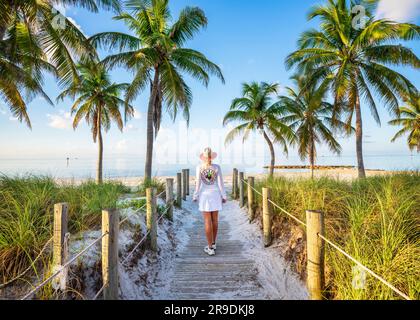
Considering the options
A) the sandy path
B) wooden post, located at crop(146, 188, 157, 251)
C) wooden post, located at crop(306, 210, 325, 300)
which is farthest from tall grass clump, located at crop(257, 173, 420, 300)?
wooden post, located at crop(146, 188, 157, 251)

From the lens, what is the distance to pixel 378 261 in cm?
272

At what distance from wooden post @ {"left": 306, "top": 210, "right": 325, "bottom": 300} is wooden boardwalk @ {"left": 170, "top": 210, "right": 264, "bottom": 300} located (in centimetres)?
97

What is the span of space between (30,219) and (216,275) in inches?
115

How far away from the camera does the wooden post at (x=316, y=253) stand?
2.75 meters

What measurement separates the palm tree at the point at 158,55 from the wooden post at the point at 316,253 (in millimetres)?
8592

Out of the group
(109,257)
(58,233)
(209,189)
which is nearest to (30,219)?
(58,233)

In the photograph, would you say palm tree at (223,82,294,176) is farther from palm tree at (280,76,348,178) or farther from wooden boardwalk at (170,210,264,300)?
wooden boardwalk at (170,210,264,300)

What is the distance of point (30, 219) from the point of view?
3.52 metres

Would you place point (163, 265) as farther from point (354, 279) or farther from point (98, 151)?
point (98, 151)

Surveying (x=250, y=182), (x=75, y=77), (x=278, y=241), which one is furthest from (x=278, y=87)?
(x=278, y=241)

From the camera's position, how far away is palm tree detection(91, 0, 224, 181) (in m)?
10.3
